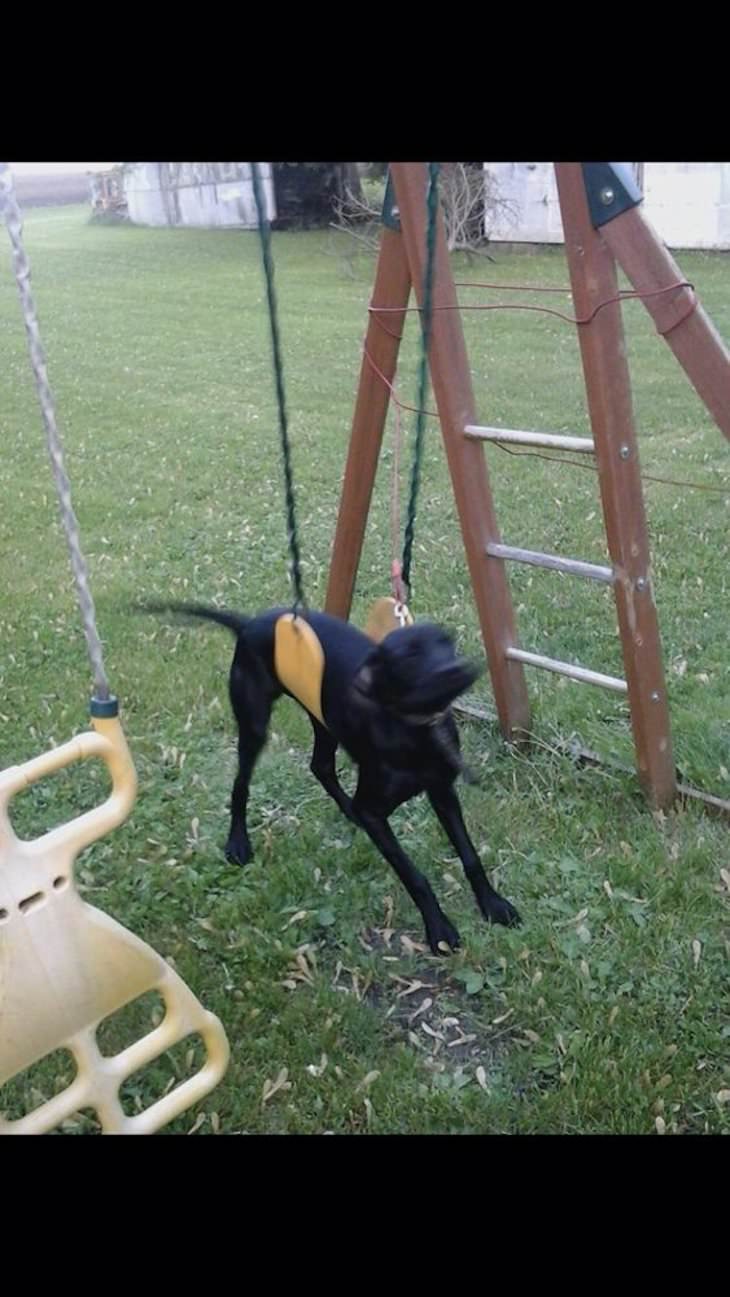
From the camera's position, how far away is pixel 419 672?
1979 millimetres

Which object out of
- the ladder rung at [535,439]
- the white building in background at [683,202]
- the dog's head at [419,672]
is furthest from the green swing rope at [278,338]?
the white building in background at [683,202]

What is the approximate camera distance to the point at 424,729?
215 cm

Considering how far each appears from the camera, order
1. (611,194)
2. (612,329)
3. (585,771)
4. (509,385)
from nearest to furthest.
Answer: (611,194) → (612,329) → (585,771) → (509,385)

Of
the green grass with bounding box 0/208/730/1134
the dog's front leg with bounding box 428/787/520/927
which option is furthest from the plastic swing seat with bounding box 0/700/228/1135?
the dog's front leg with bounding box 428/787/520/927

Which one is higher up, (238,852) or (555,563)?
(555,563)

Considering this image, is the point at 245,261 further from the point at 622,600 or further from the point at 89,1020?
the point at 89,1020

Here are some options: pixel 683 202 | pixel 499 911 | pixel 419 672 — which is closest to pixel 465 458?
pixel 499 911

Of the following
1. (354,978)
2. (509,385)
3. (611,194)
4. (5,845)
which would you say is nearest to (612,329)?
(611,194)

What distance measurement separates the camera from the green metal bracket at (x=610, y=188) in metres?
2.78

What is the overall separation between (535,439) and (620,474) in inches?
10.7

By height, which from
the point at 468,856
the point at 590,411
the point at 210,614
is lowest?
the point at 468,856

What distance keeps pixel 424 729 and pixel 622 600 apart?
129 centimetres

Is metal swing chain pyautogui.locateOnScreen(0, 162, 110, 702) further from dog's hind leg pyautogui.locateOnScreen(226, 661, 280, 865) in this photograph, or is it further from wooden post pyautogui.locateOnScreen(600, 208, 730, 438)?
wooden post pyautogui.locateOnScreen(600, 208, 730, 438)

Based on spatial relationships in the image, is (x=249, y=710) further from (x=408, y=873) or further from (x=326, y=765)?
(x=408, y=873)
